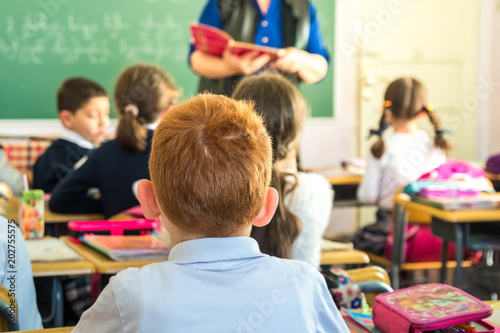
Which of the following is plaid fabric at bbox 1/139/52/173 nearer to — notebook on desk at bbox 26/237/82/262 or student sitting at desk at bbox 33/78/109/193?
student sitting at desk at bbox 33/78/109/193

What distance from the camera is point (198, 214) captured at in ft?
3.38

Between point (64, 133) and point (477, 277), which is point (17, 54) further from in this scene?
point (477, 277)

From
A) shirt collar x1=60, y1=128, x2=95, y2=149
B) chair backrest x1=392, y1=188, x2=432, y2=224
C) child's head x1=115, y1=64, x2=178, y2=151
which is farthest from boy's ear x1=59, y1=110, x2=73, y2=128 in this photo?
chair backrest x1=392, y1=188, x2=432, y2=224

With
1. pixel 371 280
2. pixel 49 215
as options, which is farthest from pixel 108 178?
pixel 371 280

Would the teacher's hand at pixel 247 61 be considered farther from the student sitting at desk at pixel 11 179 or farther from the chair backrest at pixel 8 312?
the chair backrest at pixel 8 312

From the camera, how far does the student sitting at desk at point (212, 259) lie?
37.7 inches

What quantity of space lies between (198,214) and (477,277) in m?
3.42

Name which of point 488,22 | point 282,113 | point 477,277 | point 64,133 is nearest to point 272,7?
point 64,133

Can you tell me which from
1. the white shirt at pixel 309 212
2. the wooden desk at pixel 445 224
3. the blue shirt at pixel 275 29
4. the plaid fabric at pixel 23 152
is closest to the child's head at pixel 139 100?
the blue shirt at pixel 275 29

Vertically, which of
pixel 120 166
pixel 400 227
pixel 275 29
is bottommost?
pixel 400 227

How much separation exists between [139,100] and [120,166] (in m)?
0.29

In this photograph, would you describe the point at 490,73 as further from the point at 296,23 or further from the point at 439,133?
the point at 296,23

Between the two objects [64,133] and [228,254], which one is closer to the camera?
[228,254]

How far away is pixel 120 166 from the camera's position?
2.78 metres
